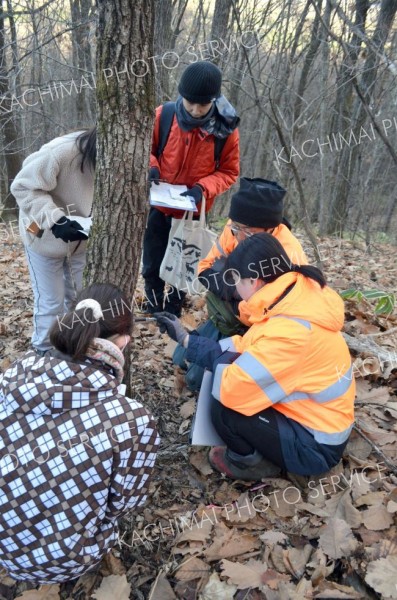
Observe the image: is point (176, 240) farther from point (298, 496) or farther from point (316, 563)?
point (316, 563)

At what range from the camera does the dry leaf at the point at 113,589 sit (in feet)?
6.21

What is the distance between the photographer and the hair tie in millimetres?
1739

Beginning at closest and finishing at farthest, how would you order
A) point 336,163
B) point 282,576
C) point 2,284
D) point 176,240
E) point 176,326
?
point 282,576 → point 176,326 → point 176,240 → point 2,284 → point 336,163

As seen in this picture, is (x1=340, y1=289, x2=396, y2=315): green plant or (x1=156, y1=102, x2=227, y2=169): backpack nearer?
(x1=156, y1=102, x2=227, y2=169): backpack

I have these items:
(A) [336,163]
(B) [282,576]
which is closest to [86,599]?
(B) [282,576]

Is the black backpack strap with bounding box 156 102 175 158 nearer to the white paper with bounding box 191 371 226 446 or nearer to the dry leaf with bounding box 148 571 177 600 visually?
the white paper with bounding box 191 371 226 446

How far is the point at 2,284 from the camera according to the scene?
5.21 metres

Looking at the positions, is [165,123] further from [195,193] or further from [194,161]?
[195,193]

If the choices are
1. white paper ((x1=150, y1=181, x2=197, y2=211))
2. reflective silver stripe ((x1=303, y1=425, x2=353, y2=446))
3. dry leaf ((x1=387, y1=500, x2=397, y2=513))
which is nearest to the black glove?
white paper ((x1=150, y1=181, x2=197, y2=211))

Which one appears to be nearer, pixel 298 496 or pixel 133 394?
pixel 298 496

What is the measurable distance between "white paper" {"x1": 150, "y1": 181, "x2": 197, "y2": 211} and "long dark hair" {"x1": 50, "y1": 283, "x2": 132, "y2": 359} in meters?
1.13

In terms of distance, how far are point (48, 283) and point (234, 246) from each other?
1.40 m

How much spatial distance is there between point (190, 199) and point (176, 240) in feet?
1.32

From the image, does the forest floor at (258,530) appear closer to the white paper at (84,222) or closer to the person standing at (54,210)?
the person standing at (54,210)
